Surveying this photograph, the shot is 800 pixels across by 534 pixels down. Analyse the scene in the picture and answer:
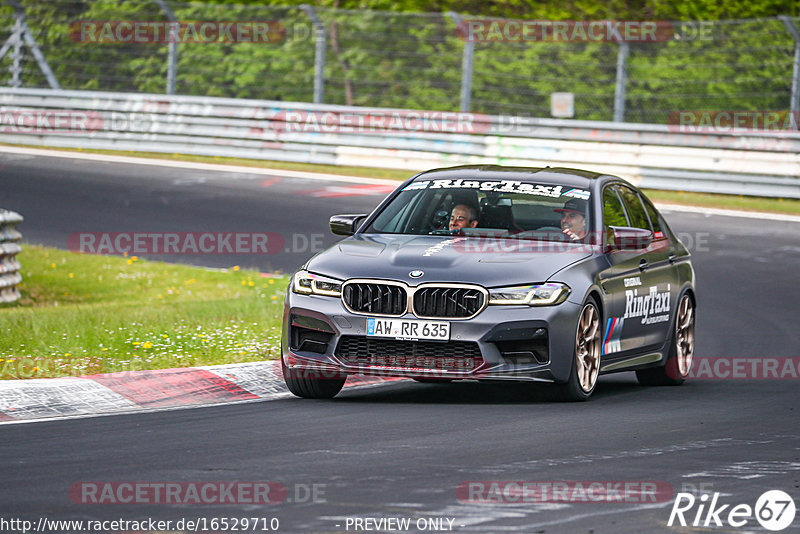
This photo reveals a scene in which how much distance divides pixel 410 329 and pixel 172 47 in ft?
62.4

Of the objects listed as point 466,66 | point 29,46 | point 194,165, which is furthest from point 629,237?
point 29,46

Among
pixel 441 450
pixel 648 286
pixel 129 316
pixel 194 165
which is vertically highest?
pixel 648 286

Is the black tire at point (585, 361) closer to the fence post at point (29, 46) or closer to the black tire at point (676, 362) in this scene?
the black tire at point (676, 362)

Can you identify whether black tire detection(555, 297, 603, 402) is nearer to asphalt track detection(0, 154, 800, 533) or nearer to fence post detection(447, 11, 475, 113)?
asphalt track detection(0, 154, 800, 533)

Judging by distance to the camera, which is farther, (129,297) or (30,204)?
(30,204)

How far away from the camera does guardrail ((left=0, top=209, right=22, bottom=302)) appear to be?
1480cm

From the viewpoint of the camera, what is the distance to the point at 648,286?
413 inches

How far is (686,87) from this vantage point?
24.0 metres

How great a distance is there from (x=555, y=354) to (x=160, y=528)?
3.76 metres

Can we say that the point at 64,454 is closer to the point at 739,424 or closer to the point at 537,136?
the point at 739,424

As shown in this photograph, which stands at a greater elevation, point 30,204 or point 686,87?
point 686,87

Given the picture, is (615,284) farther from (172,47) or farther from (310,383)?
(172,47)

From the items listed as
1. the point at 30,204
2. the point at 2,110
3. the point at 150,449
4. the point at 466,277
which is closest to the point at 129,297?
the point at 30,204

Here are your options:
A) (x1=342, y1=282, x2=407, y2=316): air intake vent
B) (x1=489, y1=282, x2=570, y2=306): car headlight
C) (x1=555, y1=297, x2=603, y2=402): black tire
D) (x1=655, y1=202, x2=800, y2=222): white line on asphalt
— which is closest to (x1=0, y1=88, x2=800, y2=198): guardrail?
(x1=655, y1=202, x2=800, y2=222): white line on asphalt
